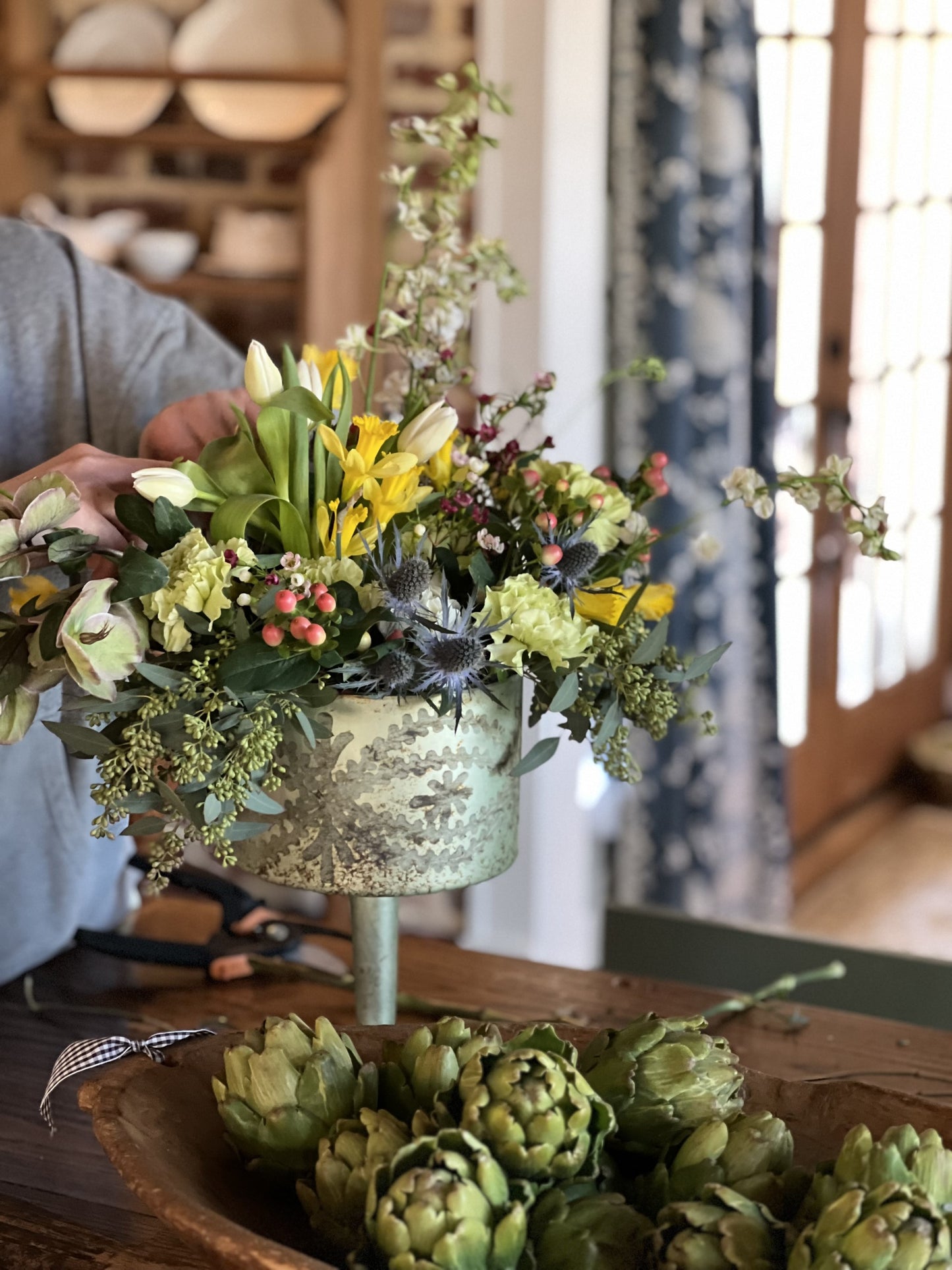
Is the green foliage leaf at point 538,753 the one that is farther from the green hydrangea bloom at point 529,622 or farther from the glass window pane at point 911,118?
the glass window pane at point 911,118

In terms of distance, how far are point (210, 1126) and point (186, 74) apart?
249cm

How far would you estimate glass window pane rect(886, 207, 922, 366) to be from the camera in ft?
11.1

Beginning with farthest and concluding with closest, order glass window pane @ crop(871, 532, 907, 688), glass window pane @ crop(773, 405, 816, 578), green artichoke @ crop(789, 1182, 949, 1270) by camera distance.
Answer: glass window pane @ crop(871, 532, 907, 688)
glass window pane @ crop(773, 405, 816, 578)
green artichoke @ crop(789, 1182, 949, 1270)

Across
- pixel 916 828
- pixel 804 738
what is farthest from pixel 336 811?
pixel 916 828

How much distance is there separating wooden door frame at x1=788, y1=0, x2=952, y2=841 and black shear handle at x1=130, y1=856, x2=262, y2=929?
2.00 meters

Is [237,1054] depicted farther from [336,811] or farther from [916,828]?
[916,828]

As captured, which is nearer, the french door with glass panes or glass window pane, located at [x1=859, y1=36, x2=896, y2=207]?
the french door with glass panes

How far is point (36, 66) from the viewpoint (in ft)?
8.97

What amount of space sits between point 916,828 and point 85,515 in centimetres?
343

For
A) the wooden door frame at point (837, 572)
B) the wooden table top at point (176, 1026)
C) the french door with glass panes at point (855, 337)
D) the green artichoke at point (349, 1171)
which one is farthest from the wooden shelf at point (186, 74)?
the green artichoke at point (349, 1171)

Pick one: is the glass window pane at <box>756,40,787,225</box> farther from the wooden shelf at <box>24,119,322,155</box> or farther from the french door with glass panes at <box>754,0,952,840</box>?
the wooden shelf at <box>24,119,322,155</box>

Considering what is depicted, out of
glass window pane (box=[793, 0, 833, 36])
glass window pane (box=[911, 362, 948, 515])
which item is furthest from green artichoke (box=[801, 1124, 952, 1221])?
glass window pane (box=[911, 362, 948, 515])

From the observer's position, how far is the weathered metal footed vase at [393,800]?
2.43 ft

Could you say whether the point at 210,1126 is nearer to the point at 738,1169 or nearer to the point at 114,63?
the point at 738,1169
